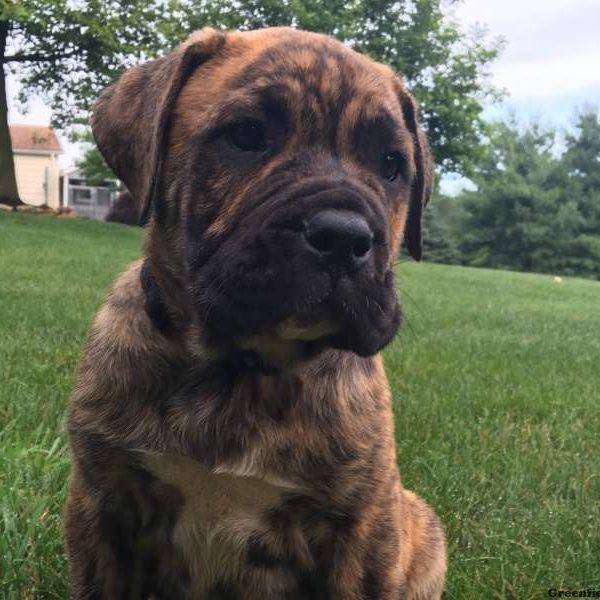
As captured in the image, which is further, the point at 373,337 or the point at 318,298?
the point at 373,337

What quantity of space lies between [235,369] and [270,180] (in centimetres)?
62

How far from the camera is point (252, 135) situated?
238 centimetres

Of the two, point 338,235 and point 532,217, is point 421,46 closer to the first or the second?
point 532,217

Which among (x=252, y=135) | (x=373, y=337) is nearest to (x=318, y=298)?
(x=373, y=337)

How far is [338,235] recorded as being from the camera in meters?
2.06

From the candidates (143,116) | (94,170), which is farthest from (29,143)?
(143,116)

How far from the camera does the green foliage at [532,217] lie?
45.8 meters

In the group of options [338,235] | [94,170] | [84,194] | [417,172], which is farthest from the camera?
[84,194]

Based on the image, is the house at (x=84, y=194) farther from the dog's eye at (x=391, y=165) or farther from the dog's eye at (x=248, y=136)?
the dog's eye at (x=248, y=136)

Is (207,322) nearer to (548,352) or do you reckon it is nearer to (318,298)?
(318,298)

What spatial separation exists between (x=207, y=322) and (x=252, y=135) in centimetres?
54

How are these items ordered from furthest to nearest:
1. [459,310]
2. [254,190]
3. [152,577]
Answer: [459,310]
[152,577]
[254,190]

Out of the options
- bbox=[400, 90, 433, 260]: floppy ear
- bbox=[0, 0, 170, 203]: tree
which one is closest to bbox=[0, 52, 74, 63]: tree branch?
bbox=[0, 0, 170, 203]: tree

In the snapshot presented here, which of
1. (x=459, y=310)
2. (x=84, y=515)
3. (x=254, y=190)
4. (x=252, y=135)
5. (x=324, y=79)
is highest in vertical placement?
(x=324, y=79)
